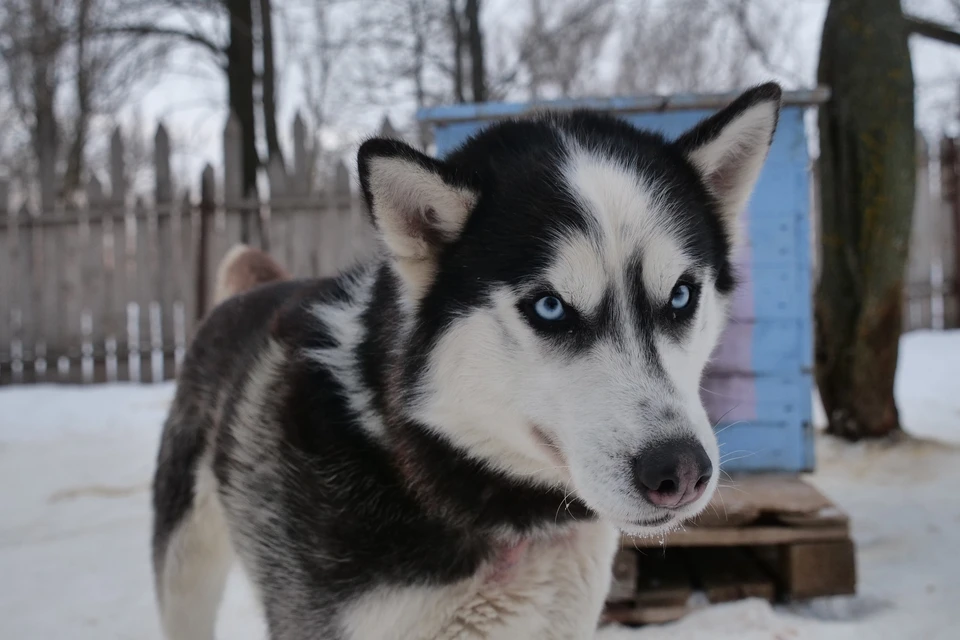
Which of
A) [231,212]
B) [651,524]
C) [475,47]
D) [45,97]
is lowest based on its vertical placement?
[651,524]

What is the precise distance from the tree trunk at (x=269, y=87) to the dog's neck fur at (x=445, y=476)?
902 centimetres

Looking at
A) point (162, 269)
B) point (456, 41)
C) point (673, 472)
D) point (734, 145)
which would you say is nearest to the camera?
point (673, 472)

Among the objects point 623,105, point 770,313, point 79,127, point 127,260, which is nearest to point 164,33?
point 127,260

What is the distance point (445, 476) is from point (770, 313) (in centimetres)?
220

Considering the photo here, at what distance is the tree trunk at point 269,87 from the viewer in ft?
32.3

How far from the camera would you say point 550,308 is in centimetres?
133

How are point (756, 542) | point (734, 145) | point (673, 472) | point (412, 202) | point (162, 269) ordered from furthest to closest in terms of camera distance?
point (162, 269) → point (756, 542) → point (734, 145) → point (412, 202) → point (673, 472)

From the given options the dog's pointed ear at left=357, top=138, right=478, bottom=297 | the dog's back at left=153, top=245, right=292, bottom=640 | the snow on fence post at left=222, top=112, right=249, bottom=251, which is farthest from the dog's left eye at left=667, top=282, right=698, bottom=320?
the snow on fence post at left=222, top=112, right=249, bottom=251

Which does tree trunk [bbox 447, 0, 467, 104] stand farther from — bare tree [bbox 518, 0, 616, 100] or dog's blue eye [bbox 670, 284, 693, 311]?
dog's blue eye [bbox 670, 284, 693, 311]

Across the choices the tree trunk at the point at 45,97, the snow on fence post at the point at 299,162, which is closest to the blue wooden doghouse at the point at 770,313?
the snow on fence post at the point at 299,162

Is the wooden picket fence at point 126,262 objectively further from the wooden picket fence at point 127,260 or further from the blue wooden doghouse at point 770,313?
the blue wooden doghouse at point 770,313

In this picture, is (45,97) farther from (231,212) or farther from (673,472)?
(673,472)

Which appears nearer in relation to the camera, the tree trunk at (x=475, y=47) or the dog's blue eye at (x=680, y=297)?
the dog's blue eye at (x=680, y=297)

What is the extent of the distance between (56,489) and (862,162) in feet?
16.9
